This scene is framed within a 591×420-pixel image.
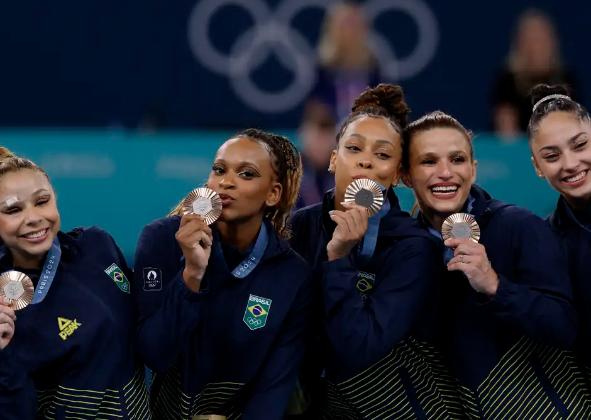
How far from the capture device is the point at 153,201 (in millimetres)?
6730

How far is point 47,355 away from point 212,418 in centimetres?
67

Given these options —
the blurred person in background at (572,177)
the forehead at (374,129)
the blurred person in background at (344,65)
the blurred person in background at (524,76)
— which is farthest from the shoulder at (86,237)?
the blurred person in background at (524,76)

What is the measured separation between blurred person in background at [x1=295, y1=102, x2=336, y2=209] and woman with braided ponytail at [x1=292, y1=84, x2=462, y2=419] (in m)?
2.68

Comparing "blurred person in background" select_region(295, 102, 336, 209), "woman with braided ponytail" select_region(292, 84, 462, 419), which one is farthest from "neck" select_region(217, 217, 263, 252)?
"blurred person in background" select_region(295, 102, 336, 209)

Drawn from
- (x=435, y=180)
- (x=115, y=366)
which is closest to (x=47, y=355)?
(x=115, y=366)

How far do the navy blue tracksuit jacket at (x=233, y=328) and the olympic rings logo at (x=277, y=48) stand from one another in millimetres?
5333

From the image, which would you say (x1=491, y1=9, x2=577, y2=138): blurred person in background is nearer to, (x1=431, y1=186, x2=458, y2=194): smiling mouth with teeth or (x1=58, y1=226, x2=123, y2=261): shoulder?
(x1=431, y1=186, x2=458, y2=194): smiling mouth with teeth

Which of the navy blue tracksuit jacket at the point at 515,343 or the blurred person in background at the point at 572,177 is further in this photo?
the blurred person in background at the point at 572,177

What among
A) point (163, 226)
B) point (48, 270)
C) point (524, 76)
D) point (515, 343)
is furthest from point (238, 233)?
point (524, 76)

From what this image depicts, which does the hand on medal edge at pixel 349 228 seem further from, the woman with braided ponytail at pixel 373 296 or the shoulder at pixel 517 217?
the shoulder at pixel 517 217

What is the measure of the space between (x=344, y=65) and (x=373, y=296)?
395 centimetres

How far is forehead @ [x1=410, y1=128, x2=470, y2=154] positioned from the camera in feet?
12.2

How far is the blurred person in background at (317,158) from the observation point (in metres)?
6.69

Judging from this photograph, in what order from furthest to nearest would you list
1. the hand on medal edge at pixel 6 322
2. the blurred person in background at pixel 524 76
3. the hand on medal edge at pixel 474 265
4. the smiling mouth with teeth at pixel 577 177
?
the blurred person in background at pixel 524 76
the smiling mouth with teeth at pixel 577 177
the hand on medal edge at pixel 474 265
the hand on medal edge at pixel 6 322
